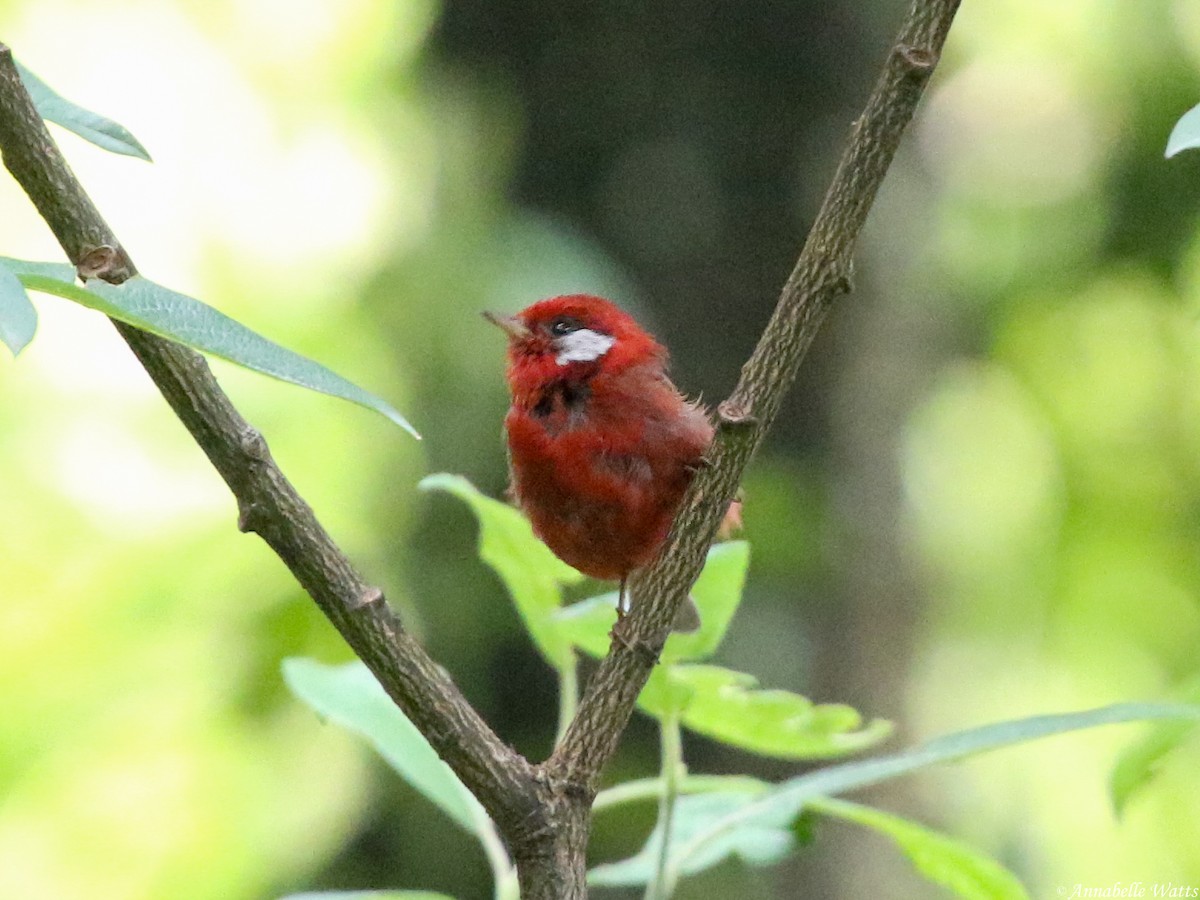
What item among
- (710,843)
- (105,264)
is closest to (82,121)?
(105,264)

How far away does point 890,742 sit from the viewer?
583 cm

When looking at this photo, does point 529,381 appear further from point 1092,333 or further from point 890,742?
point 1092,333

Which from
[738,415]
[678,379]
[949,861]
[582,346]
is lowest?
[949,861]

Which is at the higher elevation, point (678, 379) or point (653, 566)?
point (678, 379)

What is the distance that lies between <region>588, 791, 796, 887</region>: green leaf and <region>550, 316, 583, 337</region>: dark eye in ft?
4.72

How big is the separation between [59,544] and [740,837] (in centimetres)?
441

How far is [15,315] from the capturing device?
117cm

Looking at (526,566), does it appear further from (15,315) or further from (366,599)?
(15,315)

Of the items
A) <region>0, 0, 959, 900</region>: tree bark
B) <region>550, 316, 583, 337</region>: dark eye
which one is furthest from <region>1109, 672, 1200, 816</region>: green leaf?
<region>550, 316, 583, 337</region>: dark eye

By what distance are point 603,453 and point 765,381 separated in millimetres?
1225

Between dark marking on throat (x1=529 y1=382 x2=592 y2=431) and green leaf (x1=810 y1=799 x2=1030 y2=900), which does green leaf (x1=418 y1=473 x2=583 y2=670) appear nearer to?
green leaf (x1=810 y1=799 x2=1030 y2=900)

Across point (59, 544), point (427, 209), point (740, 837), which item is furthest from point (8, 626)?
point (740, 837)

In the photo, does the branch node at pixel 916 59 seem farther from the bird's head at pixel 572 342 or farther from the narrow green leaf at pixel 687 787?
the bird's head at pixel 572 342

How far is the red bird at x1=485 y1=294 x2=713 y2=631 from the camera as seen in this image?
11.3 ft
